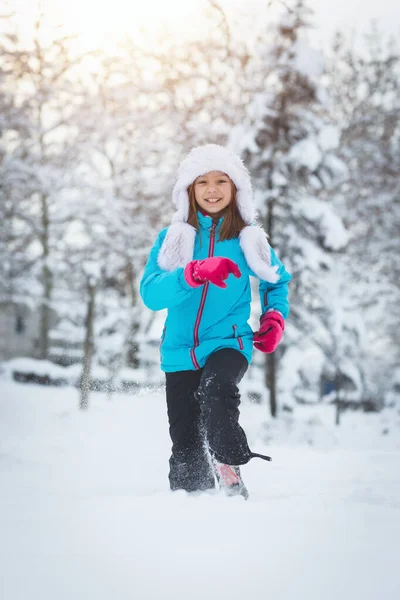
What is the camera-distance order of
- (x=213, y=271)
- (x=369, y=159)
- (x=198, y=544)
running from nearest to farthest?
(x=198, y=544) → (x=213, y=271) → (x=369, y=159)

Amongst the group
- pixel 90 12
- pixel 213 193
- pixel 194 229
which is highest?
pixel 90 12

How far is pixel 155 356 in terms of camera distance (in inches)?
530

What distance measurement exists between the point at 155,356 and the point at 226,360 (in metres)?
10.8

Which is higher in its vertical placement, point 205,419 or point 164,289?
point 164,289

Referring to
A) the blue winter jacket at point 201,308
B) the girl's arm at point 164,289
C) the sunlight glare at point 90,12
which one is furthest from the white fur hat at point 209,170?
the sunlight glare at point 90,12

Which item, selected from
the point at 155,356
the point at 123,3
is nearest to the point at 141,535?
the point at 123,3

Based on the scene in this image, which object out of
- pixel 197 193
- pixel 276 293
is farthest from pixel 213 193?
pixel 276 293

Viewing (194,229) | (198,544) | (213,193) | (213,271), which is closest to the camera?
(198,544)

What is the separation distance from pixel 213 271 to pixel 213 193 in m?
0.73

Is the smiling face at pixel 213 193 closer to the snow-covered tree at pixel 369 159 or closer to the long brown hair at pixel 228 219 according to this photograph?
the long brown hair at pixel 228 219

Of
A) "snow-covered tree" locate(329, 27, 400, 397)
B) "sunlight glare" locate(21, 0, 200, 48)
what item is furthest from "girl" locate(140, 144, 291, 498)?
"snow-covered tree" locate(329, 27, 400, 397)

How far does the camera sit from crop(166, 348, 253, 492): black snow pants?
2.69 m

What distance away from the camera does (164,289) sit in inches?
108

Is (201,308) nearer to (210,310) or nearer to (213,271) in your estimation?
(210,310)
